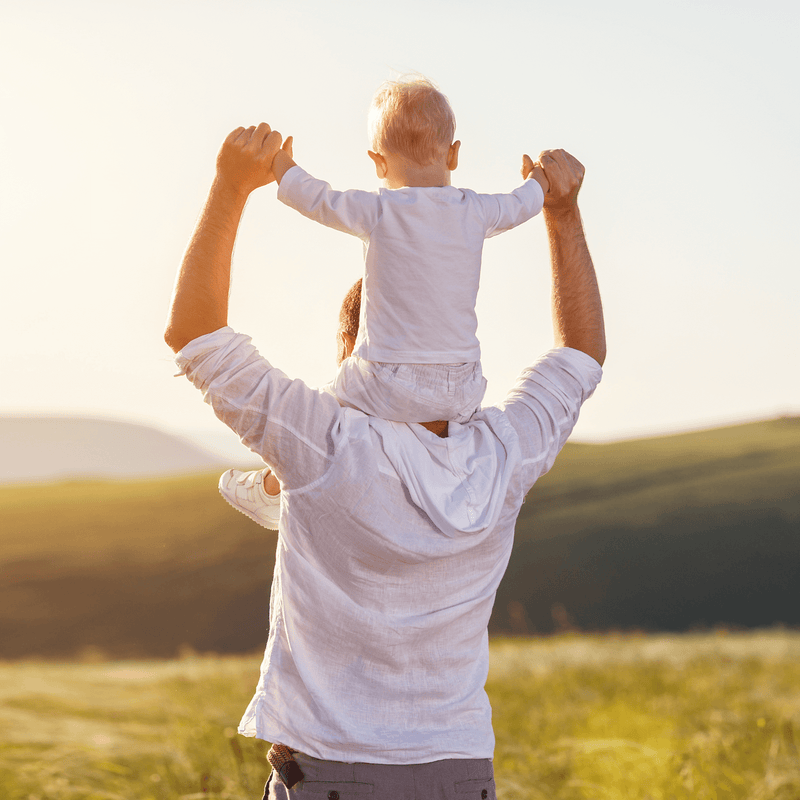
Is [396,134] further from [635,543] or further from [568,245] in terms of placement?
[635,543]

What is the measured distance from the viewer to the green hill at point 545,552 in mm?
18516

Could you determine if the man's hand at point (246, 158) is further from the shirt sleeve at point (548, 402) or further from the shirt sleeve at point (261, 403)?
the shirt sleeve at point (548, 402)

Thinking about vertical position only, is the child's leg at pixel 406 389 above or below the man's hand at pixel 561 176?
below

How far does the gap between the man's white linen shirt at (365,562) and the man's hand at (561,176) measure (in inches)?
24.6

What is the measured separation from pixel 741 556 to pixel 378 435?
1980cm

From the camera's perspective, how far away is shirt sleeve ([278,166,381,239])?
166 cm

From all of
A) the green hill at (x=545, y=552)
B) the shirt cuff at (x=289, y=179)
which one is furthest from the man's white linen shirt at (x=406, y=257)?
the green hill at (x=545, y=552)

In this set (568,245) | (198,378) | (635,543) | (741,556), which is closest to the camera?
(198,378)

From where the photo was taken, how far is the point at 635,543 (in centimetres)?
2069

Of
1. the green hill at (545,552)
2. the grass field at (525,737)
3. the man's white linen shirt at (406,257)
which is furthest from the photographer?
the green hill at (545,552)

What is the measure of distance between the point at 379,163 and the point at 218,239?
16.1 inches

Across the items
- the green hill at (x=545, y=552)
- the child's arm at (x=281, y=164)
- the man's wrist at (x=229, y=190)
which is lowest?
the green hill at (x=545, y=552)

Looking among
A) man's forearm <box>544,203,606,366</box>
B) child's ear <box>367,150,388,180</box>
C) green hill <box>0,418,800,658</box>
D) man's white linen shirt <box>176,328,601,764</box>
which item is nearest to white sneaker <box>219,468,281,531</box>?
man's white linen shirt <box>176,328,601,764</box>

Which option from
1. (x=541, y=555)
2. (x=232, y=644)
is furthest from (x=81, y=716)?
(x=541, y=555)
